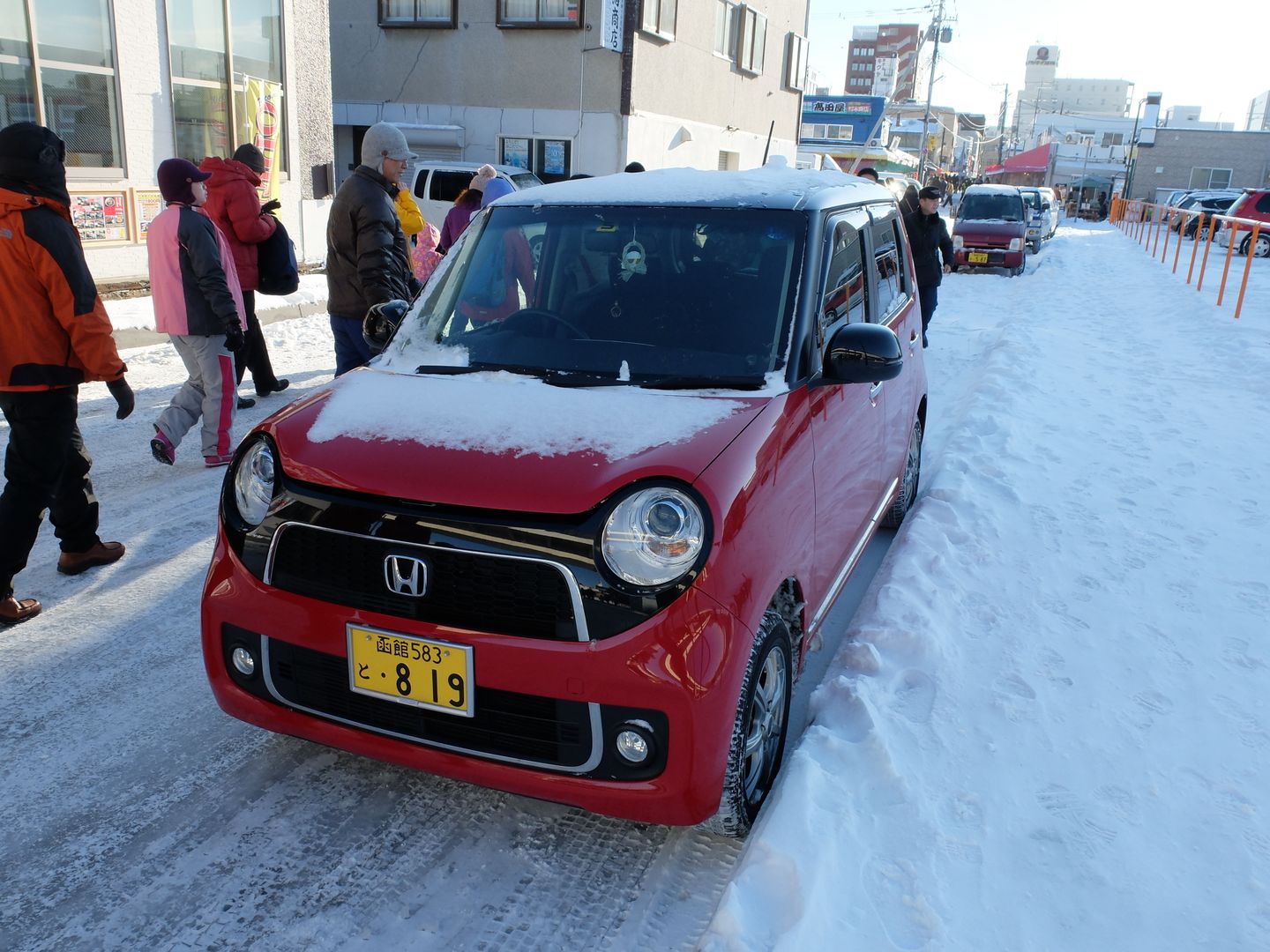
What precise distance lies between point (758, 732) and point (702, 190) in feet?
6.56

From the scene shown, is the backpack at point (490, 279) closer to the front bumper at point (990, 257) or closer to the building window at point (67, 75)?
the building window at point (67, 75)

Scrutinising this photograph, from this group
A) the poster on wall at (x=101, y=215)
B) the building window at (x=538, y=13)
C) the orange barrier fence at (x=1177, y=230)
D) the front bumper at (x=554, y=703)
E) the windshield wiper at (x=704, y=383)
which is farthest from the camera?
the building window at (x=538, y=13)

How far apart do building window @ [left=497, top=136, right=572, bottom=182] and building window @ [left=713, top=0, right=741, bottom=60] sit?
6295mm

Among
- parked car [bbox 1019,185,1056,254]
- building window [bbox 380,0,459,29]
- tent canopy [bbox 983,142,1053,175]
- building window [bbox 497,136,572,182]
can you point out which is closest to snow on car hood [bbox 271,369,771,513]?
building window [bbox 497,136,572,182]

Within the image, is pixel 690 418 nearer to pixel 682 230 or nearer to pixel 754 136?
pixel 682 230

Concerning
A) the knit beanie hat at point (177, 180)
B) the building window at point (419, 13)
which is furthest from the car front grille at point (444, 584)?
the building window at point (419, 13)

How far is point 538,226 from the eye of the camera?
3.70 meters

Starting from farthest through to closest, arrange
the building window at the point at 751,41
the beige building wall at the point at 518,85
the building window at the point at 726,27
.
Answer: the building window at the point at 751,41
the building window at the point at 726,27
the beige building wall at the point at 518,85

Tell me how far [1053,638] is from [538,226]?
103 inches

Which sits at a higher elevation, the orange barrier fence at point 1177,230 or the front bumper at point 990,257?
the orange barrier fence at point 1177,230

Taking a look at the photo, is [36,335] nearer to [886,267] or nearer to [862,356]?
[862,356]

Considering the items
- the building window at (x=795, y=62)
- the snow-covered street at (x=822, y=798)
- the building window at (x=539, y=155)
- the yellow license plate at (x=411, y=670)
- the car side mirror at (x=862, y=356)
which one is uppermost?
the building window at (x=795, y=62)

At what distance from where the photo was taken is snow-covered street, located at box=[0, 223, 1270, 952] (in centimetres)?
235

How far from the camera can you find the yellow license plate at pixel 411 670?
2.37m
